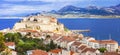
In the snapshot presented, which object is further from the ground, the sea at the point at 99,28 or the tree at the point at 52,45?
the tree at the point at 52,45

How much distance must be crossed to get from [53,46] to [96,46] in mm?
2707

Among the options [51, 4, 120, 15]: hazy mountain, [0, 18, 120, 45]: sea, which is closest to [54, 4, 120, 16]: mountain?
[51, 4, 120, 15]: hazy mountain

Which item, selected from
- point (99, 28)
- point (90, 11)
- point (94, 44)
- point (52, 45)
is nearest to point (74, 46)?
point (52, 45)

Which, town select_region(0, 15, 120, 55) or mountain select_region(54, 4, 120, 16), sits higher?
town select_region(0, 15, 120, 55)

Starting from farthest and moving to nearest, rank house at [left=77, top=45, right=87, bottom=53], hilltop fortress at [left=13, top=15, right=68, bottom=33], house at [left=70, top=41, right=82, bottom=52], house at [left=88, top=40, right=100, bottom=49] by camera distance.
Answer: hilltop fortress at [left=13, top=15, right=68, bottom=33]
house at [left=88, top=40, right=100, bottom=49]
house at [left=70, top=41, right=82, bottom=52]
house at [left=77, top=45, right=87, bottom=53]

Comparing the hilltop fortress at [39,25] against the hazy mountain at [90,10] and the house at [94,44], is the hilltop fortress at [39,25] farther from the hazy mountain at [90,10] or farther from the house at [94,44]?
the hazy mountain at [90,10]

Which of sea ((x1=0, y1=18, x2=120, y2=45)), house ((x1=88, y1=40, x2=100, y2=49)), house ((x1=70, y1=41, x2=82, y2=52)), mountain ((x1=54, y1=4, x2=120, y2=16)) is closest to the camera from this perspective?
house ((x1=70, y1=41, x2=82, y2=52))

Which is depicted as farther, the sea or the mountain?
the mountain

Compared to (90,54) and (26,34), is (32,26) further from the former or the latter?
(90,54)

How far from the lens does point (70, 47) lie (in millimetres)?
26688

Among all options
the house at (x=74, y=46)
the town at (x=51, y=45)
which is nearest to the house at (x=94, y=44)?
the town at (x=51, y=45)

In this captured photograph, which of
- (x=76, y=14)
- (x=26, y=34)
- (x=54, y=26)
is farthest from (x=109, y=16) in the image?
(x=26, y=34)

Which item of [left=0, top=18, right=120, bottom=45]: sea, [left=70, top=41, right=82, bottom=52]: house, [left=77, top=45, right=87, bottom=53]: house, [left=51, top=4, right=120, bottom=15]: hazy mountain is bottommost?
[left=51, top=4, right=120, bottom=15]: hazy mountain

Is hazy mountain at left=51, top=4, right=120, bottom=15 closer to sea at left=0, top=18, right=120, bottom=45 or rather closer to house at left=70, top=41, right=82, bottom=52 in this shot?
sea at left=0, top=18, right=120, bottom=45
